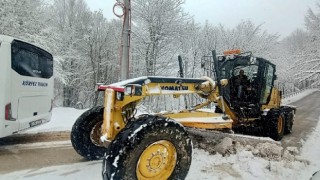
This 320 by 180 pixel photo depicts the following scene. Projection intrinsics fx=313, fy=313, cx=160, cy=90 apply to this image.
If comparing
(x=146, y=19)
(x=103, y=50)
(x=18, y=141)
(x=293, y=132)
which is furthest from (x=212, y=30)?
(x=18, y=141)

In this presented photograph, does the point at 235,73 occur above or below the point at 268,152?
above

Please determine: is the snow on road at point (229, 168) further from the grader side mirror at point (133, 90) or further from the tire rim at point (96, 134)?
the grader side mirror at point (133, 90)

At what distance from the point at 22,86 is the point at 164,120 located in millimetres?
3852

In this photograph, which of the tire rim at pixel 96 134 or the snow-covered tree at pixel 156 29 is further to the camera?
the snow-covered tree at pixel 156 29

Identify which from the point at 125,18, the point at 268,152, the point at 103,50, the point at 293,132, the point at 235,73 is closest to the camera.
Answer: the point at 268,152

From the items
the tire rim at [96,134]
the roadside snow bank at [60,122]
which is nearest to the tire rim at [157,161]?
the tire rim at [96,134]

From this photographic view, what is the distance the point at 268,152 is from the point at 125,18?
5.78 metres

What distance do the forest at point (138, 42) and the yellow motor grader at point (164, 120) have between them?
13.3 m

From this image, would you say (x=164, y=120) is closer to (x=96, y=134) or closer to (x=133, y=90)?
(x=133, y=90)

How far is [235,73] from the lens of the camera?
8898 millimetres

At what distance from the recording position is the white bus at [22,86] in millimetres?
6336

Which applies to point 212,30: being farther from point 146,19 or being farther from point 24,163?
point 24,163

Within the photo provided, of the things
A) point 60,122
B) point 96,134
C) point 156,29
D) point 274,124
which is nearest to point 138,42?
point 156,29

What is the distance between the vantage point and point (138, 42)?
73.4 ft
